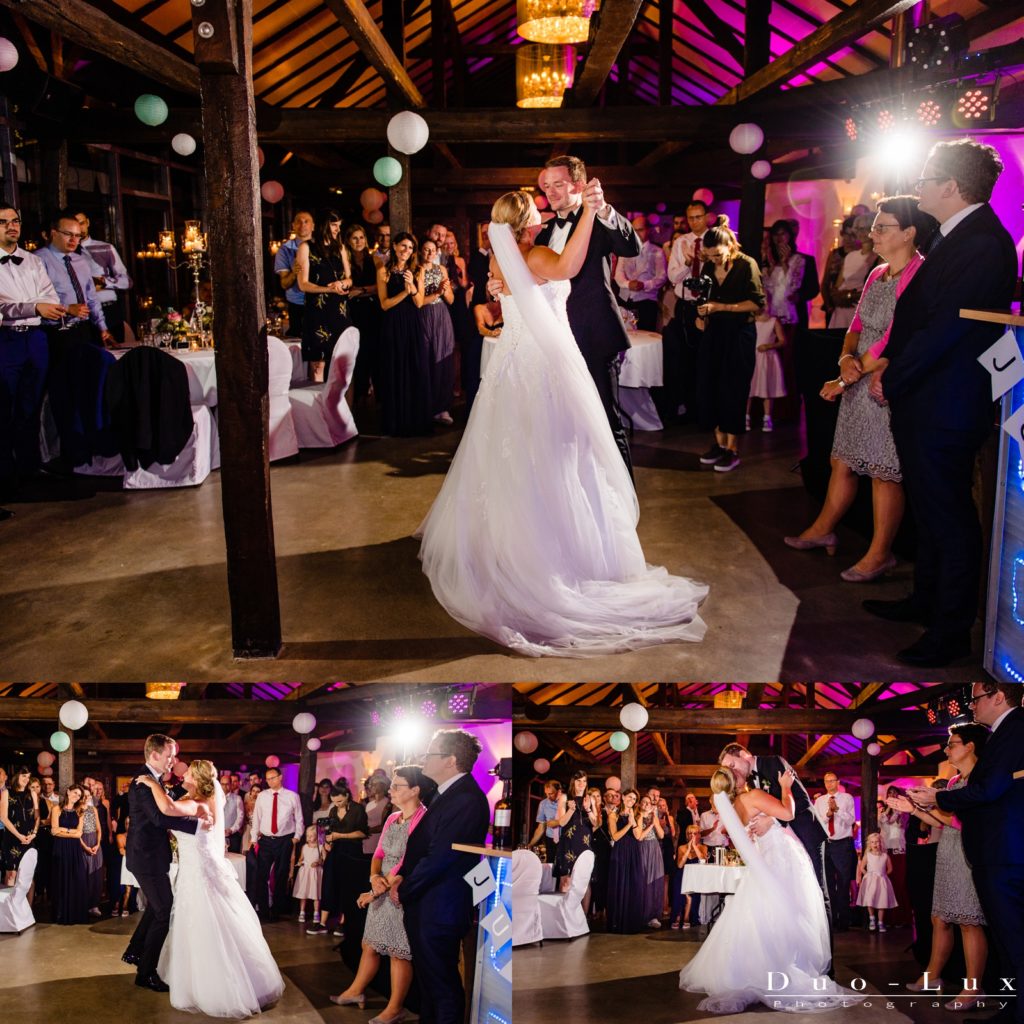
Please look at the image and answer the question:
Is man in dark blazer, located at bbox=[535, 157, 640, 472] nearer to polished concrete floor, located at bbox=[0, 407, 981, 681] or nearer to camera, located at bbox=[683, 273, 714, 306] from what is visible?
polished concrete floor, located at bbox=[0, 407, 981, 681]

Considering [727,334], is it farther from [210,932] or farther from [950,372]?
[210,932]

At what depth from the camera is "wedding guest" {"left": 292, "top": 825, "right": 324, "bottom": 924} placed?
11.2 ft

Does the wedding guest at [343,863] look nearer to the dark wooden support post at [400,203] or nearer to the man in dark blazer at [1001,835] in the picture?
the man in dark blazer at [1001,835]

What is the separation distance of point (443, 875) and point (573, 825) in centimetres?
45

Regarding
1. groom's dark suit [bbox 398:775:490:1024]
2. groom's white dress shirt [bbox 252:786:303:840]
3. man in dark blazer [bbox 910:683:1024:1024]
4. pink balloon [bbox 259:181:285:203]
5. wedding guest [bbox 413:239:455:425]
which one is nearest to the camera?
man in dark blazer [bbox 910:683:1024:1024]

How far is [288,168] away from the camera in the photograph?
48.4 ft

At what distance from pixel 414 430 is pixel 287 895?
4.13 meters

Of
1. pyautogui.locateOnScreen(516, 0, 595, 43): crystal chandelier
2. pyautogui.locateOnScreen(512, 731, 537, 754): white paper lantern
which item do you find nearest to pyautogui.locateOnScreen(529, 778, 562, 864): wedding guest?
pyautogui.locateOnScreen(512, 731, 537, 754): white paper lantern

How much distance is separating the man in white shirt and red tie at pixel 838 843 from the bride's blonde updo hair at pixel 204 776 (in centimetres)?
206

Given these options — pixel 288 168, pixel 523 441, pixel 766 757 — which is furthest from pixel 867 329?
pixel 288 168

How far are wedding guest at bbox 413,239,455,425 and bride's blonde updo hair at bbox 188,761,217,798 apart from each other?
13.2 feet

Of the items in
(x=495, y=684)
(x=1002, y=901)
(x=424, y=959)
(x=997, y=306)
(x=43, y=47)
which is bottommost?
(x=424, y=959)

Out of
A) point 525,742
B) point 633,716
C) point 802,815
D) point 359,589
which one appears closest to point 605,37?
point 359,589

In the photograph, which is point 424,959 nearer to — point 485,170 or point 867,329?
point 867,329
